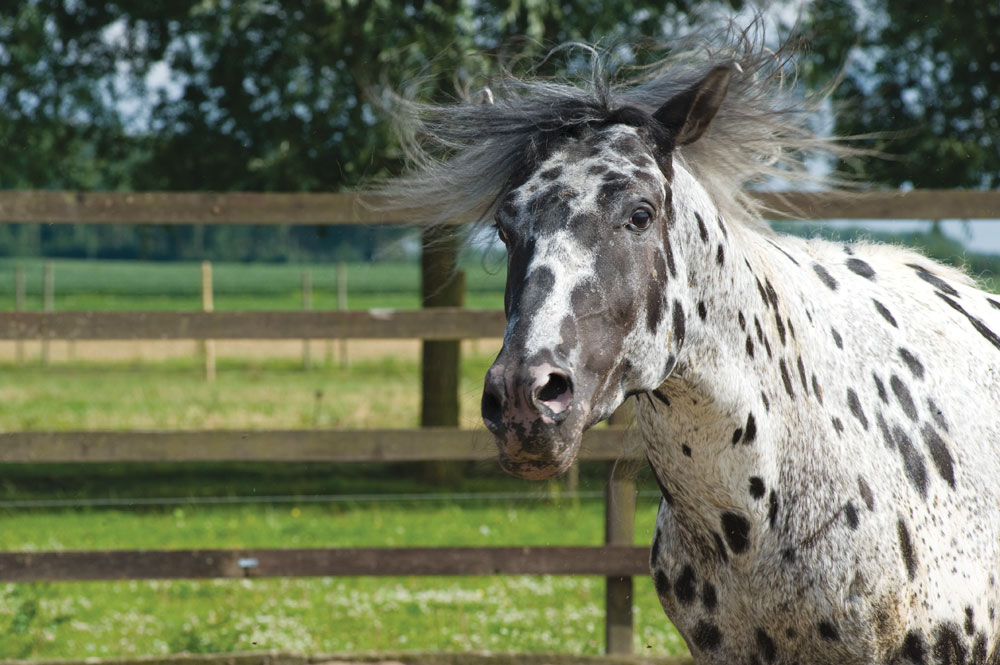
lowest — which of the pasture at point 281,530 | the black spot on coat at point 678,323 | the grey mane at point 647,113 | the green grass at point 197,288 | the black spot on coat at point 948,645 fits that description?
the green grass at point 197,288

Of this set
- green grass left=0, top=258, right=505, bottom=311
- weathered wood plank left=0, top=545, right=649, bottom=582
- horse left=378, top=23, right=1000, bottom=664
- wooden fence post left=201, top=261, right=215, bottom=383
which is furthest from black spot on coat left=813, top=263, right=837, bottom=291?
green grass left=0, top=258, right=505, bottom=311

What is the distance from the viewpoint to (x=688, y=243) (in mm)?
2207

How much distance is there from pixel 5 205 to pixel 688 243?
3262 millimetres

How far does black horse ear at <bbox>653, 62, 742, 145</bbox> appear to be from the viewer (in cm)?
217

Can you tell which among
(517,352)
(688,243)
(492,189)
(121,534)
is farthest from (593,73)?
(121,534)

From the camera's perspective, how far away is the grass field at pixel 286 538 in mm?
4645

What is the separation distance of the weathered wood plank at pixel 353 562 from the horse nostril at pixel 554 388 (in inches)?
100

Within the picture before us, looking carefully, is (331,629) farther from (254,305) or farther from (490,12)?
(254,305)

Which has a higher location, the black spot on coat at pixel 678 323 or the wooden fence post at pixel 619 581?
the black spot on coat at pixel 678 323

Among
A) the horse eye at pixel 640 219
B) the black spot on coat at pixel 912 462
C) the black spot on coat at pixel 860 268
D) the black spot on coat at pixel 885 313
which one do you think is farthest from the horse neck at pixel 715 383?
the black spot on coat at pixel 860 268

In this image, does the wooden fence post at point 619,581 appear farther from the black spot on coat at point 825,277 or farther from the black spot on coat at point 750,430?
the black spot on coat at point 750,430

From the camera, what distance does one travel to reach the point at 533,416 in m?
1.85

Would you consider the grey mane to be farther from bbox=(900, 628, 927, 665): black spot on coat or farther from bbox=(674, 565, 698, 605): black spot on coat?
bbox=(900, 628, 927, 665): black spot on coat

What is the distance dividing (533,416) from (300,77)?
6021 millimetres
